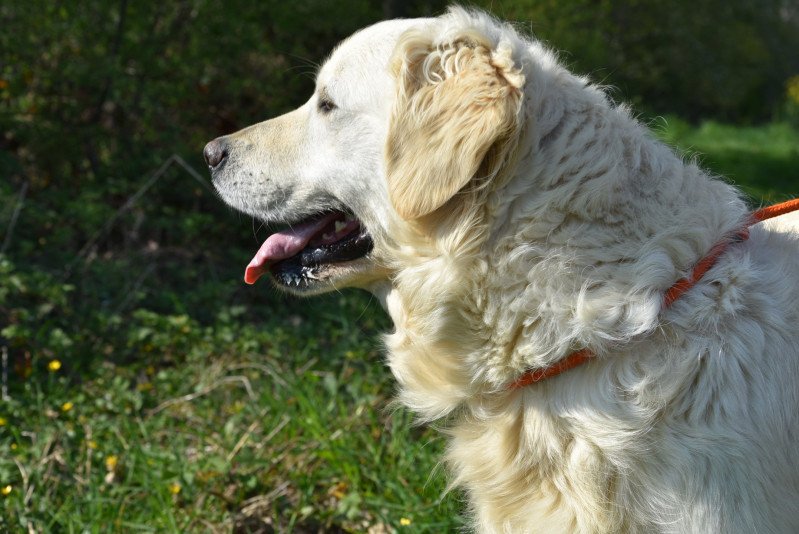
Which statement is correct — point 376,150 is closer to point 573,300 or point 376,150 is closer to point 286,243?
point 286,243

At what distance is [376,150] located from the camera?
101 inches

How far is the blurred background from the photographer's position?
3154 mm

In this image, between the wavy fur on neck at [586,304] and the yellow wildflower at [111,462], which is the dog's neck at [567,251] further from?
the yellow wildflower at [111,462]

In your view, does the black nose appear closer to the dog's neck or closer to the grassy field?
the dog's neck

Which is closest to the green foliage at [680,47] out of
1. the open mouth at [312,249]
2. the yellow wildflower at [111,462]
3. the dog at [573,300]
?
the open mouth at [312,249]

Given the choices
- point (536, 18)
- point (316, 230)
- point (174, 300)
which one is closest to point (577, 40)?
point (536, 18)

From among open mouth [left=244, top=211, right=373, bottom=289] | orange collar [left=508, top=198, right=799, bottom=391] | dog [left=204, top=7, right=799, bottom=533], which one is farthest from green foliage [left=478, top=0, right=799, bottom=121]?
orange collar [left=508, top=198, right=799, bottom=391]

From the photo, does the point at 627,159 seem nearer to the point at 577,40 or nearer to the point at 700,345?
the point at 700,345

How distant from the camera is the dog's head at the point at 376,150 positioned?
2.25 metres

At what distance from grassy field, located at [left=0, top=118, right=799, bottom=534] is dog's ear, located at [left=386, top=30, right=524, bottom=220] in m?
0.89

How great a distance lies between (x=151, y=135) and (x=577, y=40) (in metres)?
3.62

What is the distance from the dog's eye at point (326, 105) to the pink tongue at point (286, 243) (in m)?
0.32

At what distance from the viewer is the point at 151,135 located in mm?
5812

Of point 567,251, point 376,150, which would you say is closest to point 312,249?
point 376,150
